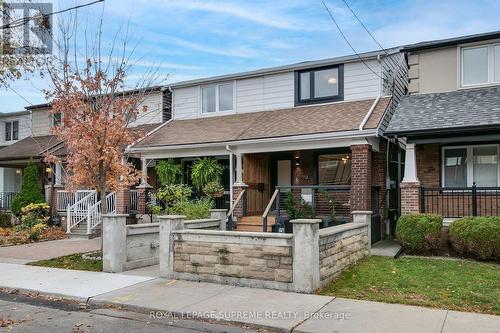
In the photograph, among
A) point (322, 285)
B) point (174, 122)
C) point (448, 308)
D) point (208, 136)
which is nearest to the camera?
point (448, 308)

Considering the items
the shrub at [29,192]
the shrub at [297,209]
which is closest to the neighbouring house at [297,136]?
the shrub at [297,209]

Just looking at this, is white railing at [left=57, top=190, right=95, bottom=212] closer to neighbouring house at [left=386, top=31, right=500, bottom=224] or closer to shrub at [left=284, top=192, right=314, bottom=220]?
shrub at [left=284, top=192, right=314, bottom=220]

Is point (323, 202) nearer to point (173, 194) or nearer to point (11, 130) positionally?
point (173, 194)

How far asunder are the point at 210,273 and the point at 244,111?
9.80m

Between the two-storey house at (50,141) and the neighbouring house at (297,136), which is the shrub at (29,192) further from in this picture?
the neighbouring house at (297,136)

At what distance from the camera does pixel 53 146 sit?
2144cm

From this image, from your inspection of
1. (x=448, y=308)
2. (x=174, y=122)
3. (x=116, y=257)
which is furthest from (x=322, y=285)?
(x=174, y=122)

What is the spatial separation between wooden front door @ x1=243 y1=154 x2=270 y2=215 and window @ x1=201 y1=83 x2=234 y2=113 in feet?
9.47

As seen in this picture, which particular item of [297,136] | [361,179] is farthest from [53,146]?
[361,179]

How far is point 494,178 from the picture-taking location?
41.1 ft

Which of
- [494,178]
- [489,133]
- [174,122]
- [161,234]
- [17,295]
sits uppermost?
[174,122]

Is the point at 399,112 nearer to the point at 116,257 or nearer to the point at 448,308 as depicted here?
the point at 448,308

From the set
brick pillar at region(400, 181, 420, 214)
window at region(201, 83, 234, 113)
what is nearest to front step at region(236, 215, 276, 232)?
brick pillar at region(400, 181, 420, 214)

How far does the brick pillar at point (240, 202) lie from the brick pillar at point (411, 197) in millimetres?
5179
